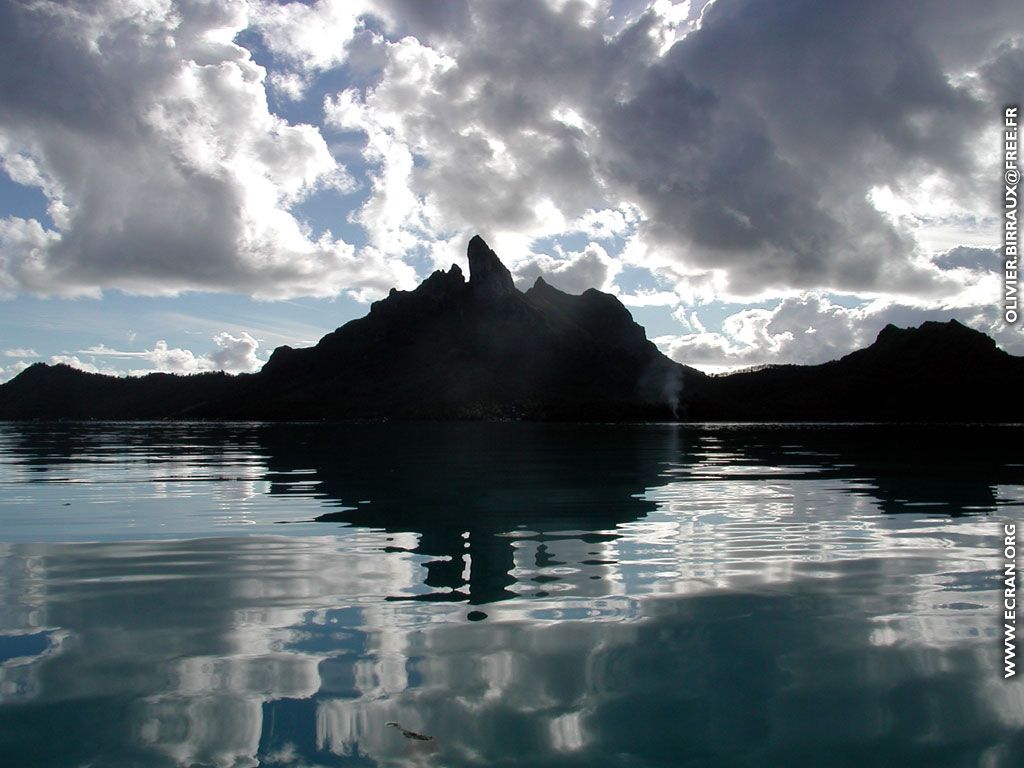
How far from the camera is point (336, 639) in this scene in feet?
35.9

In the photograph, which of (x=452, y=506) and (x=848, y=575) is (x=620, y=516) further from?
(x=848, y=575)

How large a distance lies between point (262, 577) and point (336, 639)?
16.3 ft

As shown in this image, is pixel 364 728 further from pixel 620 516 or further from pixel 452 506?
pixel 452 506

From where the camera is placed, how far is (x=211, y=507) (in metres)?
26.0

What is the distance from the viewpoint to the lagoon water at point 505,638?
7781mm

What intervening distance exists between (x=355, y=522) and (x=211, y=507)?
22.6 ft

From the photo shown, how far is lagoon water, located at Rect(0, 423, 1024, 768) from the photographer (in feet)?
25.5

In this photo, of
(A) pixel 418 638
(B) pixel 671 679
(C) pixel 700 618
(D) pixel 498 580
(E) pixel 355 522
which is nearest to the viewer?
(B) pixel 671 679

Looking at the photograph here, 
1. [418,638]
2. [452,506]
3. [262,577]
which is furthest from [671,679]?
[452,506]

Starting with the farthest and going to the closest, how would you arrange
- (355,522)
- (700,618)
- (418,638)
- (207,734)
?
(355,522)
(700,618)
(418,638)
(207,734)

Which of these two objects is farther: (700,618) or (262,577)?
(262,577)

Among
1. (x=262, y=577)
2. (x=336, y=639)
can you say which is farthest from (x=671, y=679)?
(x=262, y=577)

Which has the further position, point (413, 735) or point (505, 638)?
point (505, 638)

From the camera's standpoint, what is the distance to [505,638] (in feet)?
35.8
